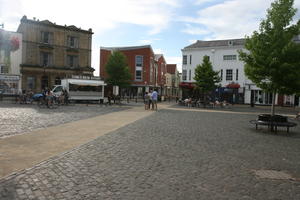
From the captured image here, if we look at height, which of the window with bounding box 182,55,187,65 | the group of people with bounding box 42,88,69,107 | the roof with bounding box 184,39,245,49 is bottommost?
the group of people with bounding box 42,88,69,107

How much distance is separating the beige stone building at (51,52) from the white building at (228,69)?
19.4m

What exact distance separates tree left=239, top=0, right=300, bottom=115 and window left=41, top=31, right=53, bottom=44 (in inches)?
1456

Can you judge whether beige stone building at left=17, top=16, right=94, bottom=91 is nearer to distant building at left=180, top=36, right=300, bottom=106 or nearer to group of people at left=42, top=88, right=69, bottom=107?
group of people at left=42, top=88, right=69, bottom=107

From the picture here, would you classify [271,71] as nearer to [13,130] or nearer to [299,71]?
[299,71]

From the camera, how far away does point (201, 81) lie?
37.5 m

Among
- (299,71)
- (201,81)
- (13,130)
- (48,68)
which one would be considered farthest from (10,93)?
(299,71)

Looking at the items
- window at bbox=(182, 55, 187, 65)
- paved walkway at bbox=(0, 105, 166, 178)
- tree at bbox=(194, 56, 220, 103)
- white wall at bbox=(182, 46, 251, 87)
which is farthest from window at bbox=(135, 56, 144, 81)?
paved walkway at bbox=(0, 105, 166, 178)

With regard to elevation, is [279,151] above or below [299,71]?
below

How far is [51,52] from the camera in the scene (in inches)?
1735

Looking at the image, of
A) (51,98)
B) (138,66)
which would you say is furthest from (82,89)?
(138,66)

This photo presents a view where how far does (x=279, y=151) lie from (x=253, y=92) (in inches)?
1688

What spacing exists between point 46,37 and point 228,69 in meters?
32.1

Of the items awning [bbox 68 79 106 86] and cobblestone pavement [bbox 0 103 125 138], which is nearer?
cobblestone pavement [bbox 0 103 125 138]

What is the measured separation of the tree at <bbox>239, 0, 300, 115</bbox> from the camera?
1345 cm
